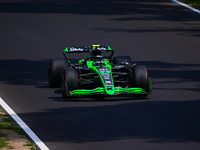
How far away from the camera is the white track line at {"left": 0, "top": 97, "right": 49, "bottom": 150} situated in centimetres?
1047

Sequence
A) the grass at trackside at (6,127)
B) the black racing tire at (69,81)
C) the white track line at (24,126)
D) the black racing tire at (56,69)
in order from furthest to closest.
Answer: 1. the black racing tire at (56,69)
2. the black racing tire at (69,81)
3. the white track line at (24,126)
4. the grass at trackside at (6,127)

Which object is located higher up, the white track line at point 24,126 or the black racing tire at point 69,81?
the black racing tire at point 69,81

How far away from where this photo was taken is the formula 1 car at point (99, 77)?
560 inches

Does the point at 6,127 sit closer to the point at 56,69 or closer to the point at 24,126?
the point at 24,126

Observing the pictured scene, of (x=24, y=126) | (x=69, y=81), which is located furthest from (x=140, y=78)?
(x=24, y=126)

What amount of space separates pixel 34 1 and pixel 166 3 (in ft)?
23.5

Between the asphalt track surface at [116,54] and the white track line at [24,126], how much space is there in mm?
120

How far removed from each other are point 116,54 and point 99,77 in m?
7.56

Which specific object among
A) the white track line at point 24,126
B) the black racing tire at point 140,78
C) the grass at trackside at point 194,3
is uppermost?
the grass at trackside at point 194,3

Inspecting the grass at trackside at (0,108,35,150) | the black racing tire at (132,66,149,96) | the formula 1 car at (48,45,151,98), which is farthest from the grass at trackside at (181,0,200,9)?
the grass at trackside at (0,108,35,150)

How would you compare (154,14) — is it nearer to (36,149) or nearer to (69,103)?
(69,103)

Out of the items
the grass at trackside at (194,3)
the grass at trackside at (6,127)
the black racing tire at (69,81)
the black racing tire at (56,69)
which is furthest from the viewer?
the grass at trackside at (194,3)

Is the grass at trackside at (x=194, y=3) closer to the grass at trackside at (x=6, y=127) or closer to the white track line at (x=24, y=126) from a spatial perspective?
the white track line at (x=24, y=126)

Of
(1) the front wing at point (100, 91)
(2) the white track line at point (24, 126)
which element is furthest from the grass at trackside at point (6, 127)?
(1) the front wing at point (100, 91)
